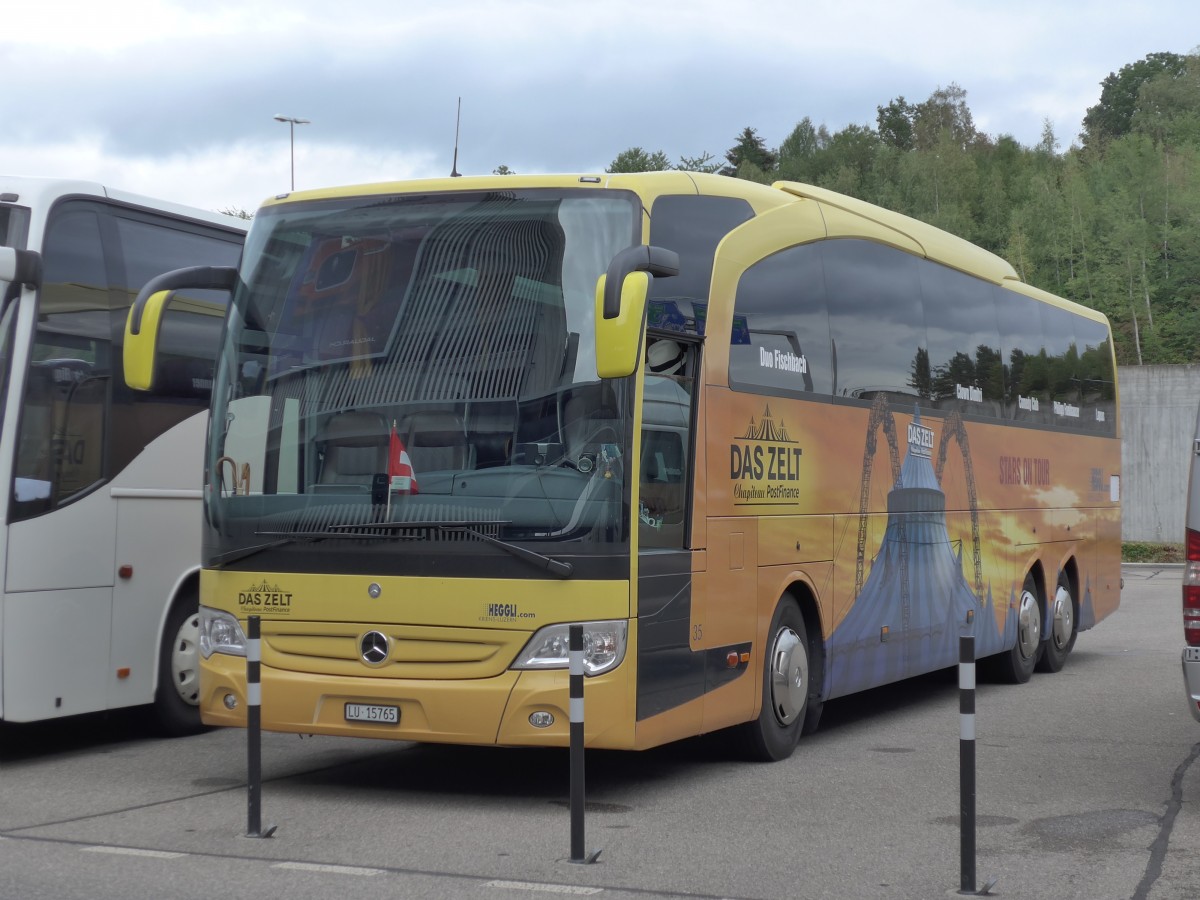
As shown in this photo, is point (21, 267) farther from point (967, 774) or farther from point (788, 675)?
point (967, 774)

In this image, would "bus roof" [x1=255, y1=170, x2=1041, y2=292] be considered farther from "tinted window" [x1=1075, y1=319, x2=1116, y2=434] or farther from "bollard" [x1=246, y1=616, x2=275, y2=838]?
"tinted window" [x1=1075, y1=319, x2=1116, y2=434]

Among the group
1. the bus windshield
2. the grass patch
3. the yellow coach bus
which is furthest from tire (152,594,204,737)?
the grass patch

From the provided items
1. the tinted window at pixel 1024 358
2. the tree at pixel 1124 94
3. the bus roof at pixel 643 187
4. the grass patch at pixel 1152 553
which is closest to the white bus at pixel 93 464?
the bus roof at pixel 643 187

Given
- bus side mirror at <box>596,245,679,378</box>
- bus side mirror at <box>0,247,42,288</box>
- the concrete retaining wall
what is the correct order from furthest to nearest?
the concrete retaining wall
bus side mirror at <box>0,247,42,288</box>
bus side mirror at <box>596,245,679,378</box>

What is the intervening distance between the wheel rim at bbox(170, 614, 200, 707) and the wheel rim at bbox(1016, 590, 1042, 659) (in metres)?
7.89

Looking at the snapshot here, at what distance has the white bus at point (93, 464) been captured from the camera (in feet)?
Answer: 31.8

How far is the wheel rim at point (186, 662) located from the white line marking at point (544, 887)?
5.20 m

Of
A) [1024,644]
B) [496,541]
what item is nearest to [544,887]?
[496,541]

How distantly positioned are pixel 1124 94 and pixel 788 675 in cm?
11676

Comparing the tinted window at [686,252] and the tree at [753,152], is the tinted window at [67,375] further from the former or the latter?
the tree at [753,152]

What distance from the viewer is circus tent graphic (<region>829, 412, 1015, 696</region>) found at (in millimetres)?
11317

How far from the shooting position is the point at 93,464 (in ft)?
33.9

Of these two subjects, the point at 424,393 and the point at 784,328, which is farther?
the point at 784,328

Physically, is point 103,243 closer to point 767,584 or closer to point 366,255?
point 366,255
